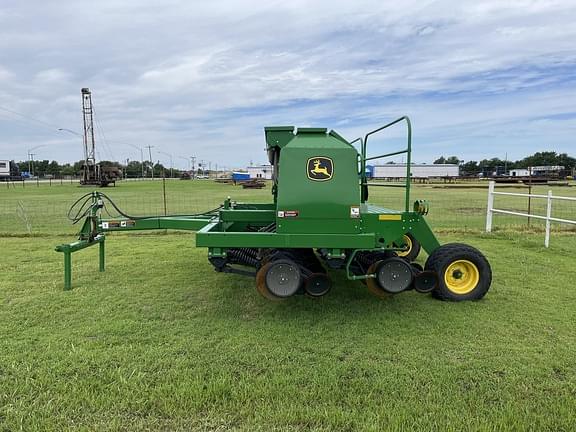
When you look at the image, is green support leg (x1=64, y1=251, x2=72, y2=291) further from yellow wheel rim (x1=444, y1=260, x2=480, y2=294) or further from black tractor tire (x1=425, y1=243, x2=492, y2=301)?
yellow wheel rim (x1=444, y1=260, x2=480, y2=294)

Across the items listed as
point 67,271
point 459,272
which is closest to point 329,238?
point 459,272

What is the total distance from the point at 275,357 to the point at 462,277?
263 cm

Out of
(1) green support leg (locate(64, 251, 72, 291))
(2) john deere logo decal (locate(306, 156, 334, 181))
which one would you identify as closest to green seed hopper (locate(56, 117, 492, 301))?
(2) john deere logo decal (locate(306, 156, 334, 181))

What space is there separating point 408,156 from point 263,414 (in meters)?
2.76

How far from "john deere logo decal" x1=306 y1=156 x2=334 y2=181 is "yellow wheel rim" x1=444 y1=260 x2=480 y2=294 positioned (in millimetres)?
1916

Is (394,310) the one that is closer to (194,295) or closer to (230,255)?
(230,255)

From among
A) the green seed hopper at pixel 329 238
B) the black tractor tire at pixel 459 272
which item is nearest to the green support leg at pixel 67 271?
the green seed hopper at pixel 329 238

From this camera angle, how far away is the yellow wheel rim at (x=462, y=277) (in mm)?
4944

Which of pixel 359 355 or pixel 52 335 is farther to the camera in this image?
pixel 52 335

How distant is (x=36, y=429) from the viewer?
257 cm

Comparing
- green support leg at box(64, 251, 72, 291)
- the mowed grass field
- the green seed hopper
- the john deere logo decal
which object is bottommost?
the mowed grass field

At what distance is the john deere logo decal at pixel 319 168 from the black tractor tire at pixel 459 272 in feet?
5.58

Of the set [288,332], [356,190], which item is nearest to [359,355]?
[288,332]

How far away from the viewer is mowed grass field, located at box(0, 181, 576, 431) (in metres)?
2.72
